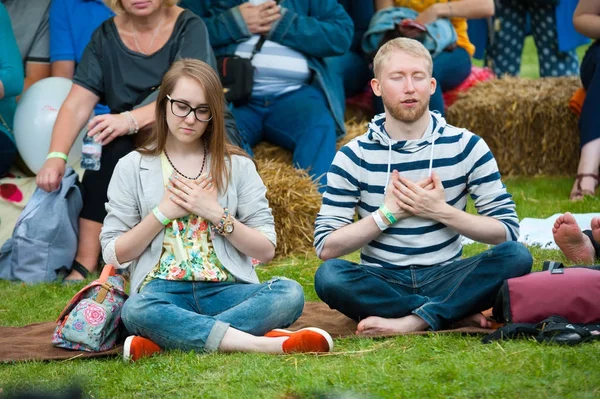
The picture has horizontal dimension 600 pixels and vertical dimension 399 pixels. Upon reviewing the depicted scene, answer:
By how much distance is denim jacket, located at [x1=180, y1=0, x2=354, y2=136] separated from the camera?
242 inches

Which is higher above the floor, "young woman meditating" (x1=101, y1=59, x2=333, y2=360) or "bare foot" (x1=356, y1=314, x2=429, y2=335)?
"young woman meditating" (x1=101, y1=59, x2=333, y2=360)

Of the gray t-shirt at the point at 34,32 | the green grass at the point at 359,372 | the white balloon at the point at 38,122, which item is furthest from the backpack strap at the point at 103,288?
the gray t-shirt at the point at 34,32

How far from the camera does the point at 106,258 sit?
A: 3.97 m

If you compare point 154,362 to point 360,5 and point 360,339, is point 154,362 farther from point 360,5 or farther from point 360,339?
point 360,5

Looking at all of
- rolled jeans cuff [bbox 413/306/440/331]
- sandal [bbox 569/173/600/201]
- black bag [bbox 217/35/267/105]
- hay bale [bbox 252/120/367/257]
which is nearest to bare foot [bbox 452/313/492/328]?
rolled jeans cuff [bbox 413/306/440/331]

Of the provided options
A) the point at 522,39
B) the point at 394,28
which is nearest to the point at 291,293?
the point at 394,28

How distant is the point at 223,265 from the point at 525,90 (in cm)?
445

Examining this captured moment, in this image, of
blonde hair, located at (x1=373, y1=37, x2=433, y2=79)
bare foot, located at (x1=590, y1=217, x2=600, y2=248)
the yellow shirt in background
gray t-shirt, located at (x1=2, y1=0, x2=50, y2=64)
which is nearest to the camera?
blonde hair, located at (x1=373, y1=37, x2=433, y2=79)

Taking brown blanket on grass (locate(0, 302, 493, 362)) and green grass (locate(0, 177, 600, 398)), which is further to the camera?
brown blanket on grass (locate(0, 302, 493, 362))

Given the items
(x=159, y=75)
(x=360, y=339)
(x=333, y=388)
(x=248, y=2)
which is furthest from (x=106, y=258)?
(x=248, y=2)

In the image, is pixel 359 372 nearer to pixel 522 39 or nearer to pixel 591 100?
pixel 591 100

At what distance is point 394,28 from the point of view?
669 centimetres

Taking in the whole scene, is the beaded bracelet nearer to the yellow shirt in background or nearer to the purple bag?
the purple bag

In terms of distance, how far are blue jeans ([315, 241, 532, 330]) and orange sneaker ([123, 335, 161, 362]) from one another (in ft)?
2.30
